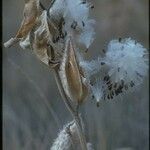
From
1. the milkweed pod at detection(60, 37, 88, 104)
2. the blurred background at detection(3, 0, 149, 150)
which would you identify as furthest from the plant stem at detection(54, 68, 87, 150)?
the blurred background at detection(3, 0, 149, 150)

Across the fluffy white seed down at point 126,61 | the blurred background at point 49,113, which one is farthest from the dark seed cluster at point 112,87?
the blurred background at point 49,113

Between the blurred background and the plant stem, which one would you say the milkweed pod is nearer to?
the plant stem

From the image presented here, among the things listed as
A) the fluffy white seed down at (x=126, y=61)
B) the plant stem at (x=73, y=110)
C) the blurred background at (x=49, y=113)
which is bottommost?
the blurred background at (x=49, y=113)

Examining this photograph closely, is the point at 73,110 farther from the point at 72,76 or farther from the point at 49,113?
the point at 49,113

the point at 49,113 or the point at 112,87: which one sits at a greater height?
the point at 112,87

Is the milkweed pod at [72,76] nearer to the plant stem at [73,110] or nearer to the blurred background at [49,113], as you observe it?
the plant stem at [73,110]

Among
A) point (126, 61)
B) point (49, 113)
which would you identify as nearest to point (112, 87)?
point (126, 61)

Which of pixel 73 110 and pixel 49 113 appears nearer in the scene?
pixel 73 110

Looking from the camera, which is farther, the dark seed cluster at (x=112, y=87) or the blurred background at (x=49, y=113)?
the blurred background at (x=49, y=113)
